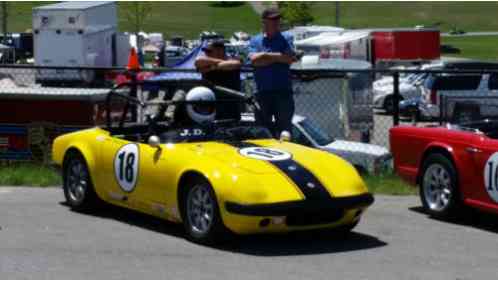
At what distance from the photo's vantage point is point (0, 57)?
4444 centimetres

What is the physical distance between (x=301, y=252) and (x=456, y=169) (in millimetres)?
2038

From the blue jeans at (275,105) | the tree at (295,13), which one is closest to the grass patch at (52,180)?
the blue jeans at (275,105)

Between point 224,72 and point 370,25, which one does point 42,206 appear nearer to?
point 224,72

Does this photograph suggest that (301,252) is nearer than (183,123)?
Yes

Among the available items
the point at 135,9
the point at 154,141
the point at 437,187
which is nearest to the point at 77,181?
the point at 154,141

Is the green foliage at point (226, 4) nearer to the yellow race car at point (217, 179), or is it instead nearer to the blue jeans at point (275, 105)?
the blue jeans at point (275, 105)

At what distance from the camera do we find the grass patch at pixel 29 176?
1215 centimetres

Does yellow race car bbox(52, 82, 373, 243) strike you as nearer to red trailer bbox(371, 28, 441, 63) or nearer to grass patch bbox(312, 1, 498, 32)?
red trailer bbox(371, 28, 441, 63)

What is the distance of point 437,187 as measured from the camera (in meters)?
9.93

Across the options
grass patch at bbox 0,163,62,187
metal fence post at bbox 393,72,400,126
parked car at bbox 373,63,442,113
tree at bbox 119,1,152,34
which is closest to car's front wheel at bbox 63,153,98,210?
grass patch at bbox 0,163,62,187

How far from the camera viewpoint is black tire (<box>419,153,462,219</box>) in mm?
9578

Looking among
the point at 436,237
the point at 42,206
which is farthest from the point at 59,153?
the point at 436,237

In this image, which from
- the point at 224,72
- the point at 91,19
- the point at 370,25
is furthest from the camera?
the point at 370,25

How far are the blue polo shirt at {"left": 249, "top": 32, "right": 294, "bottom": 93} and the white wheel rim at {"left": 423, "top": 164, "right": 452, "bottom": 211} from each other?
223 centimetres
